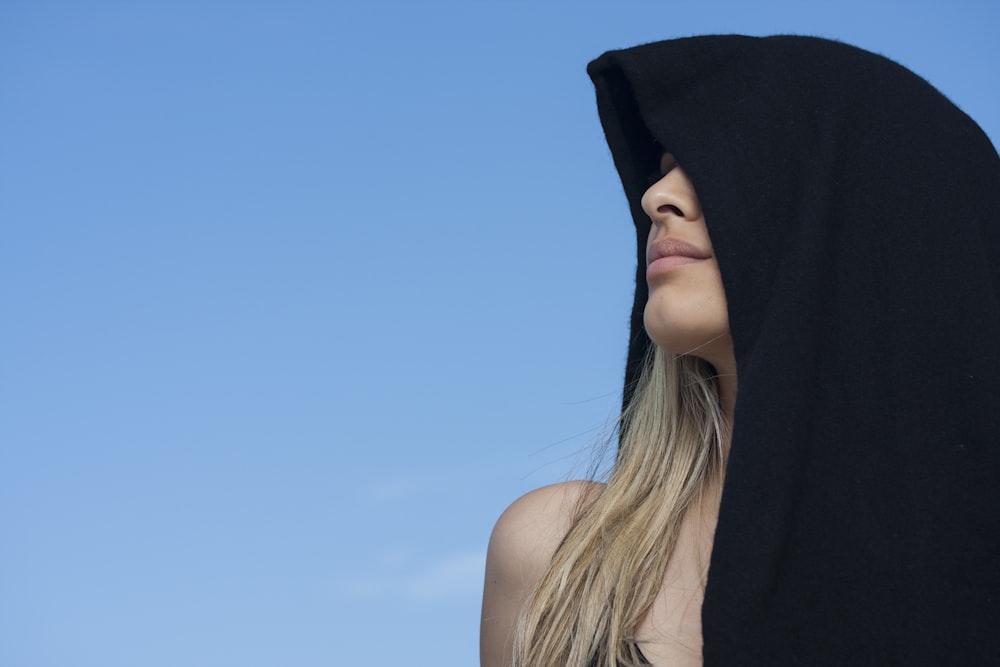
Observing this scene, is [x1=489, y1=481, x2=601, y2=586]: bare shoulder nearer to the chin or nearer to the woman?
the woman

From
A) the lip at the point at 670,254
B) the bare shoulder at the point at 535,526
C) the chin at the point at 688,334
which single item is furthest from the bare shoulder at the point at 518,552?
the lip at the point at 670,254

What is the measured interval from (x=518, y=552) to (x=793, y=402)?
103 cm

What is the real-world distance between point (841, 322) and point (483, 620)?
1.36 metres

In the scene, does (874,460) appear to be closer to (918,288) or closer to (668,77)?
(918,288)

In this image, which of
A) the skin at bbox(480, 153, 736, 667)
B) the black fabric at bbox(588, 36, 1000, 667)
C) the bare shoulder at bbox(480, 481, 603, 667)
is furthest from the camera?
the bare shoulder at bbox(480, 481, 603, 667)

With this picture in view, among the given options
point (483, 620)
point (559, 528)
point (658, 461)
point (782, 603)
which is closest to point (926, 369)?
point (782, 603)

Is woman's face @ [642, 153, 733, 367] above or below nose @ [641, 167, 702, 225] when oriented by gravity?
below

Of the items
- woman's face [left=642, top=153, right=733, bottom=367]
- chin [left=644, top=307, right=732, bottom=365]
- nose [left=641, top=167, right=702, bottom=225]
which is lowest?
chin [left=644, top=307, right=732, bottom=365]

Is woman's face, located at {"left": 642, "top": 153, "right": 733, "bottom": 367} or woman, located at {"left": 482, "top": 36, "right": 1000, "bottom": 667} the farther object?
woman's face, located at {"left": 642, "top": 153, "right": 733, "bottom": 367}

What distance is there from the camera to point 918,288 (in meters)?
2.68

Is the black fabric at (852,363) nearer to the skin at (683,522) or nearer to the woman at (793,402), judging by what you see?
the woman at (793,402)

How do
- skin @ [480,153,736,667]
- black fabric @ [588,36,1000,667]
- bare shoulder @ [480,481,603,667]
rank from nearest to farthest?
black fabric @ [588,36,1000,667] → skin @ [480,153,736,667] → bare shoulder @ [480,481,603,667]

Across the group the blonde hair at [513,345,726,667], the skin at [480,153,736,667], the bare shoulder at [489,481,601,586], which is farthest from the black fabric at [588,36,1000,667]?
the bare shoulder at [489,481,601,586]

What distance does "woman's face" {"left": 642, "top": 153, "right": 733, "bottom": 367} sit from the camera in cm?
288
